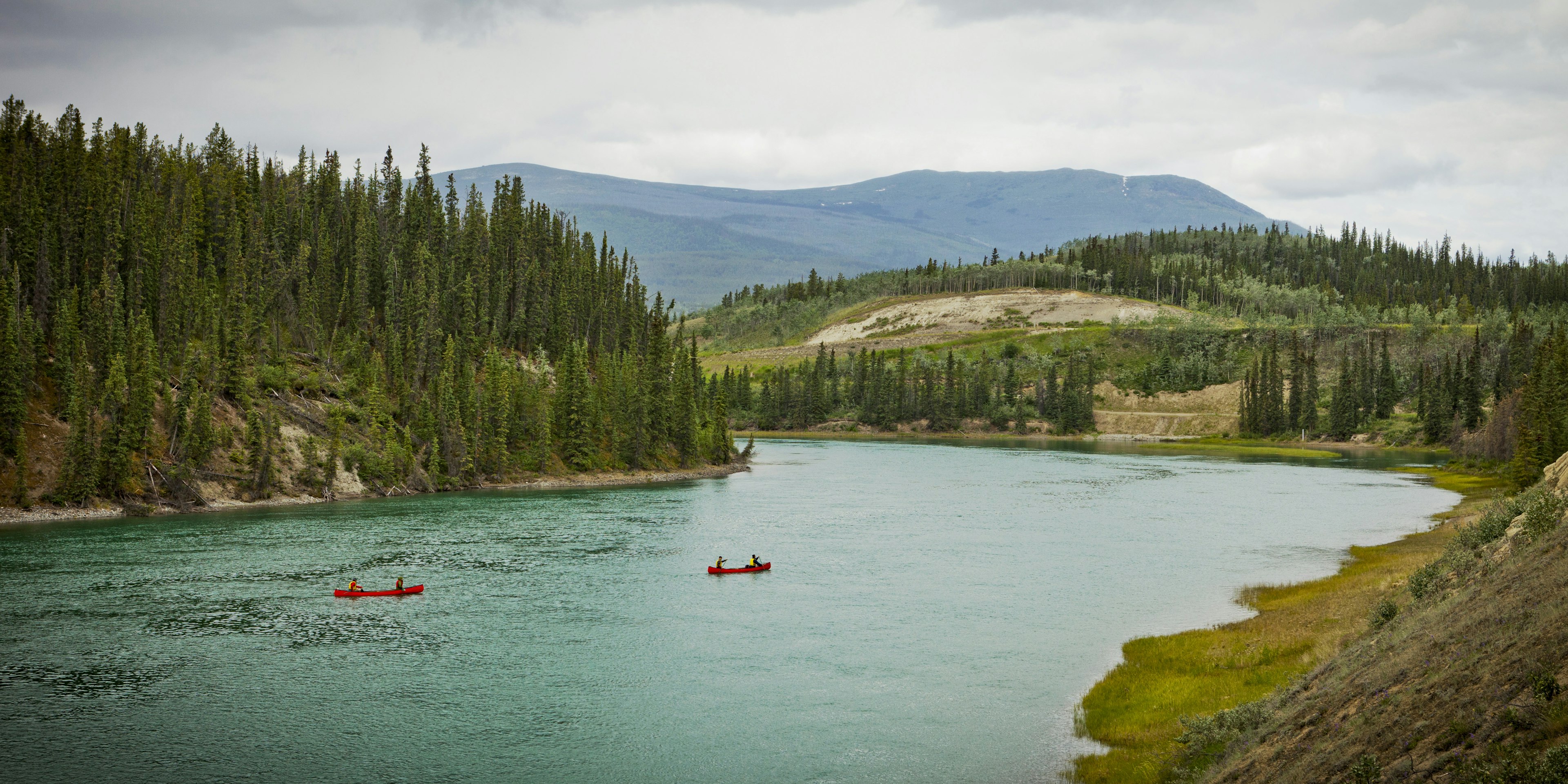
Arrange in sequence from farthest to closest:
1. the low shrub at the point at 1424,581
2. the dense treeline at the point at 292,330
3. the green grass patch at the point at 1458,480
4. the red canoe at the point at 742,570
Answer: the green grass patch at the point at 1458,480 → the dense treeline at the point at 292,330 → the red canoe at the point at 742,570 → the low shrub at the point at 1424,581

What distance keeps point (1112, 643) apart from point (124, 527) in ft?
207

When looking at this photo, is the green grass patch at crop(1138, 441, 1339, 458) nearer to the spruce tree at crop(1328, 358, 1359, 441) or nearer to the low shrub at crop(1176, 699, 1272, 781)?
the spruce tree at crop(1328, 358, 1359, 441)

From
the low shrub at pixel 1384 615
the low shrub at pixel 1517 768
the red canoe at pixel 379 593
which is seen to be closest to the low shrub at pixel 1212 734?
the low shrub at pixel 1384 615

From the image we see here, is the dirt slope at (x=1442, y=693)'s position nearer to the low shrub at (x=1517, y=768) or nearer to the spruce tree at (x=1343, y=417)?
the low shrub at (x=1517, y=768)

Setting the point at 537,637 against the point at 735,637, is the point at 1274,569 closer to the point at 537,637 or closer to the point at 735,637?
the point at 735,637

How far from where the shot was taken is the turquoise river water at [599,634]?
2862 cm

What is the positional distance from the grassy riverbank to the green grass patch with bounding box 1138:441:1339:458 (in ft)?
419

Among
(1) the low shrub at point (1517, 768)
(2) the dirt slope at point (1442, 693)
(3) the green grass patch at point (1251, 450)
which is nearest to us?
(1) the low shrub at point (1517, 768)

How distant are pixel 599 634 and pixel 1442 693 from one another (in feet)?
104

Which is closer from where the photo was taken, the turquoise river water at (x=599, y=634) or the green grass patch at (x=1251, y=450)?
the turquoise river water at (x=599, y=634)

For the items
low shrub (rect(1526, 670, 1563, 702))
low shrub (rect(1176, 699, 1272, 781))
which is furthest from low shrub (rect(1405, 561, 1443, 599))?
low shrub (rect(1526, 670, 1563, 702))

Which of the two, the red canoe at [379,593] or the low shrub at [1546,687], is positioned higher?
the low shrub at [1546,687]

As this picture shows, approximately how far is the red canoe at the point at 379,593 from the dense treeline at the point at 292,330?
120 ft

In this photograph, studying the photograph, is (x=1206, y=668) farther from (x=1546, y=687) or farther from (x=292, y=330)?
(x=292, y=330)
